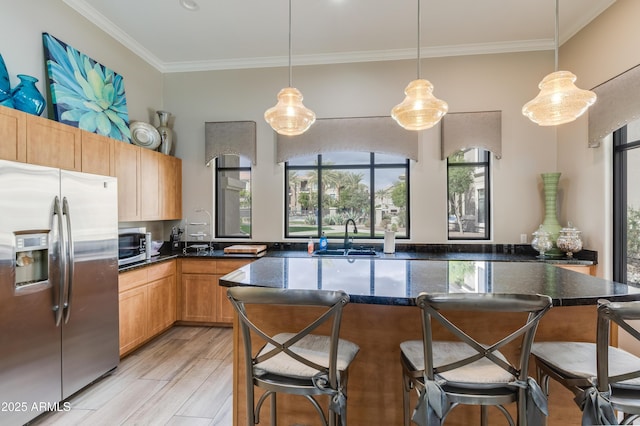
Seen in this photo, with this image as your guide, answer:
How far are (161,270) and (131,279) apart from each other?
0.49 meters

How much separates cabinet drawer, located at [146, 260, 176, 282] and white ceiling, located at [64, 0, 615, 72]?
2.71m

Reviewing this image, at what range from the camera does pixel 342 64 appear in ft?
13.6

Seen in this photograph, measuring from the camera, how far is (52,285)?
2.15 m

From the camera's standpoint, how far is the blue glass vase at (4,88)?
2.34 m

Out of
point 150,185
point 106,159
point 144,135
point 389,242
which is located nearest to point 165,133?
point 144,135

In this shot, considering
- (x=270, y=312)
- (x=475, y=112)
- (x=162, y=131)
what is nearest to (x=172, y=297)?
(x=162, y=131)

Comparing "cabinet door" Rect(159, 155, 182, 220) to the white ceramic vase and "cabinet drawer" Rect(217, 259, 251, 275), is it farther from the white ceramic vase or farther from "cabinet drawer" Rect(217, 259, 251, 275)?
"cabinet drawer" Rect(217, 259, 251, 275)

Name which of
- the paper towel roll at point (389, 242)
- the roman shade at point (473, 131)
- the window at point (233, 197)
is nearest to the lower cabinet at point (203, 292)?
the window at point (233, 197)

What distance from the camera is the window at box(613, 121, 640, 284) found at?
2.86m

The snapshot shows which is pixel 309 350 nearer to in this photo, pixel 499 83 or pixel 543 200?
pixel 543 200

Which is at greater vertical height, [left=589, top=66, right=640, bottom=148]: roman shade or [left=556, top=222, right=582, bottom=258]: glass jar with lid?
[left=589, top=66, right=640, bottom=148]: roman shade

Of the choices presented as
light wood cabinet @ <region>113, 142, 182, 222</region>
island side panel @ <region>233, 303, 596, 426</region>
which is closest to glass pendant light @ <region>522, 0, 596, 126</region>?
island side panel @ <region>233, 303, 596, 426</region>

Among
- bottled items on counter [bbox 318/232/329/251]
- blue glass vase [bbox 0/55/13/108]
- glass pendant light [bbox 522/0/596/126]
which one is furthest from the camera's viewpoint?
bottled items on counter [bbox 318/232/329/251]

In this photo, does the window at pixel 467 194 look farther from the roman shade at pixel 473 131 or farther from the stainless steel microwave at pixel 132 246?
the stainless steel microwave at pixel 132 246
